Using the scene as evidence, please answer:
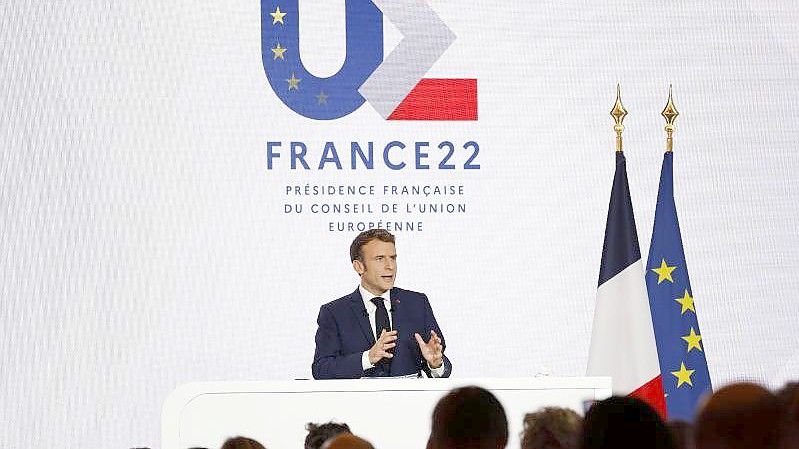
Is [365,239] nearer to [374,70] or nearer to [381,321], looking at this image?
[381,321]

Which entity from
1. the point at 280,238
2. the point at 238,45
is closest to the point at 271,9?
the point at 238,45

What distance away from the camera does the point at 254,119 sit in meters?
5.34

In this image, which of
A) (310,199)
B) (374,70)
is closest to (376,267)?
(310,199)

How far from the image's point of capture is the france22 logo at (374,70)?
17.7 feet

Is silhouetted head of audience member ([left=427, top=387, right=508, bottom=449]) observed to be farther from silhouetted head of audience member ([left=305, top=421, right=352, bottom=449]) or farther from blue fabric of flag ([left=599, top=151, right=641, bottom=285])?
blue fabric of flag ([left=599, top=151, right=641, bottom=285])

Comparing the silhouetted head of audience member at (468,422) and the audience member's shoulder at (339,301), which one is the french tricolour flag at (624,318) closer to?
the audience member's shoulder at (339,301)

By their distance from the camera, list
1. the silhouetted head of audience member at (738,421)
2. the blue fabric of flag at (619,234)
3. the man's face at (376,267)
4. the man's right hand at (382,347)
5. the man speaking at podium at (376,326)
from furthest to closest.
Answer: the man's face at (376,267) → the blue fabric of flag at (619,234) → the man speaking at podium at (376,326) → the man's right hand at (382,347) → the silhouetted head of audience member at (738,421)

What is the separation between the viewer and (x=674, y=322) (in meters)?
5.30

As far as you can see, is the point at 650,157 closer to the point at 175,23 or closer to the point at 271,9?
the point at 271,9

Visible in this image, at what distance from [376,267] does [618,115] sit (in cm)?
150

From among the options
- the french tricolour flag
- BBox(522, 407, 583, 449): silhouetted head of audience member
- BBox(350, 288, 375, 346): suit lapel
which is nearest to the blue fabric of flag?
the french tricolour flag

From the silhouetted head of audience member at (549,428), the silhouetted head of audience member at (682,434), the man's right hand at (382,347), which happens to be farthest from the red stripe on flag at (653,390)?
the silhouetted head of audience member at (682,434)

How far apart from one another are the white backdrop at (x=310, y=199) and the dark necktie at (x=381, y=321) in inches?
7.4

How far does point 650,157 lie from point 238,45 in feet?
7.22
